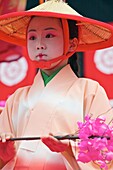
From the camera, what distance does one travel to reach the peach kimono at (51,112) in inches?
56.9

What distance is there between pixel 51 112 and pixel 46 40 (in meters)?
0.20

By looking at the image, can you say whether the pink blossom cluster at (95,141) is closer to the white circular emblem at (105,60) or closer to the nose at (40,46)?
the nose at (40,46)

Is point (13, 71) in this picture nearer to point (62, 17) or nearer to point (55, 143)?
point (62, 17)

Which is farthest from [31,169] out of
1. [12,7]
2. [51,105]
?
[12,7]

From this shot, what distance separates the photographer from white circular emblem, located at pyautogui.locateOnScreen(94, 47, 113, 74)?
6.95ft

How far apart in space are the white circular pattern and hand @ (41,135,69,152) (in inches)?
37.9

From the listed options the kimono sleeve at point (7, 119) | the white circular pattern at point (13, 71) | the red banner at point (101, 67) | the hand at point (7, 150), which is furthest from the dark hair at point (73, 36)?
the white circular pattern at point (13, 71)

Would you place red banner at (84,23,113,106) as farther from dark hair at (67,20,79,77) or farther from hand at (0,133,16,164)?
hand at (0,133,16,164)

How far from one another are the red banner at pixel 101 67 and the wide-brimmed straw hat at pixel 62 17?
1.51ft

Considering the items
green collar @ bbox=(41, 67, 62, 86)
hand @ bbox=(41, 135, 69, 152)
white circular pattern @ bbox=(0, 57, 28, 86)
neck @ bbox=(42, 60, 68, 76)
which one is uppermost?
neck @ bbox=(42, 60, 68, 76)

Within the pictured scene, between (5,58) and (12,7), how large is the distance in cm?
23

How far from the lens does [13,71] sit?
2.30 metres

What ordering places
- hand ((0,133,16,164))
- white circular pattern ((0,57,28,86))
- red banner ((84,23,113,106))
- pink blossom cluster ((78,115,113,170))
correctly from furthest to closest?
white circular pattern ((0,57,28,86)) < red banner ((84,23,113,106)) < hand ((0,133,16,164)) < pink blossom cluster ((78,115,113,170))

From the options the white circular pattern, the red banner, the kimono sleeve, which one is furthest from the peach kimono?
the white circular pattern
